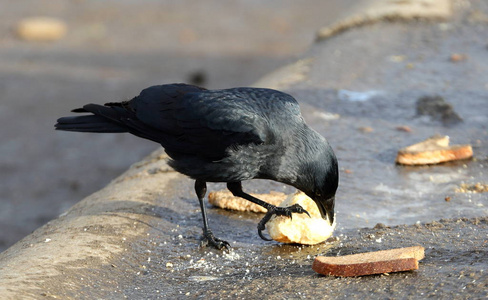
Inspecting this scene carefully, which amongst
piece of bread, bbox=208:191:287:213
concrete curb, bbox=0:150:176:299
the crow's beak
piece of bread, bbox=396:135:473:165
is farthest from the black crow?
piece of bread, bbox=396:135:473:165

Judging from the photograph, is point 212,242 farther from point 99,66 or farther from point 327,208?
point 99,66

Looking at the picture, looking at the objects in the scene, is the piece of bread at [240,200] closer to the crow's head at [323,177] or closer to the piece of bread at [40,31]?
the crow's head at [323,177]

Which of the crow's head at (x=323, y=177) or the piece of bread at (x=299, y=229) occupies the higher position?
the crow's head at (x=323, y=177)

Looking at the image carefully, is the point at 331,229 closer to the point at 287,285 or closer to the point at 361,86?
the point at 287,285

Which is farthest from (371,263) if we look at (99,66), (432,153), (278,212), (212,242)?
(99,66)

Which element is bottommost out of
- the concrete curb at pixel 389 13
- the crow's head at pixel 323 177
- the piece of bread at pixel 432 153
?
the piece of bread at pixel 432 153

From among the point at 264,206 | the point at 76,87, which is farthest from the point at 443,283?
the point at 76,87

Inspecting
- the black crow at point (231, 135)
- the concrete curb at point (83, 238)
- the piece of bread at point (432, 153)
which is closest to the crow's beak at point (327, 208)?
the black crow at point (231, 135)
